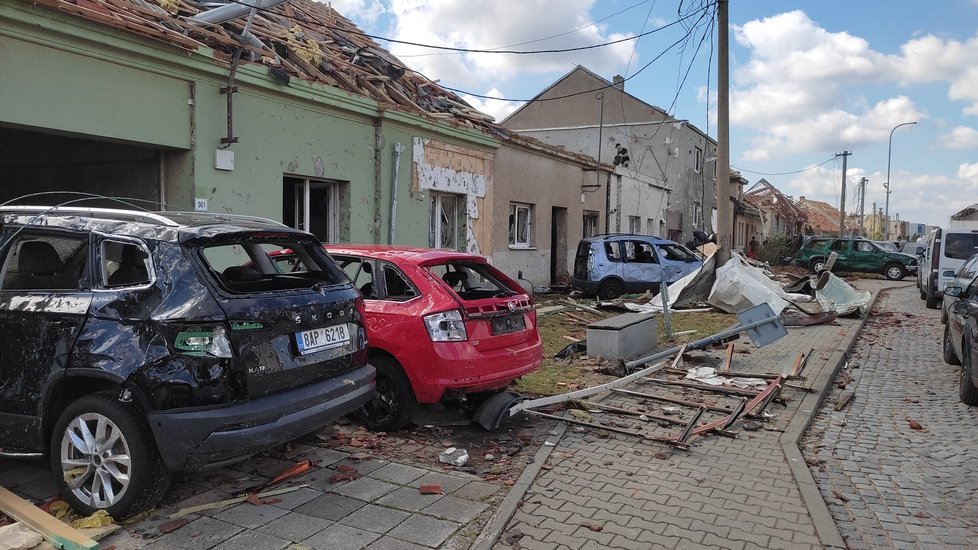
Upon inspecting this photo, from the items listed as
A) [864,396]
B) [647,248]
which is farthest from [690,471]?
[647,248]

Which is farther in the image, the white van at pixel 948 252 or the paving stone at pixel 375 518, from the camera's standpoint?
the white van at pixel 948 252

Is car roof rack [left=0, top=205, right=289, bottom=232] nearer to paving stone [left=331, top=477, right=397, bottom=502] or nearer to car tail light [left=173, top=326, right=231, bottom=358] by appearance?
car tail light [left=173, top=326, right=231, bottom=358]

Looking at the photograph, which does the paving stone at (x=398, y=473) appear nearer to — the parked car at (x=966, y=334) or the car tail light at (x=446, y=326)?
the car tail light at (x=446, y=326)

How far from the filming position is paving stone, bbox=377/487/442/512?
415 cm

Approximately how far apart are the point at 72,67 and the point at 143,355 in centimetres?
494

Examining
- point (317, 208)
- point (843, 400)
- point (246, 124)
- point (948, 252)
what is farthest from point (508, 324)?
point (948, 252)

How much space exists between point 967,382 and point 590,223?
1455 centimetres

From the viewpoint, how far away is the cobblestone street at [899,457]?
13.5ft

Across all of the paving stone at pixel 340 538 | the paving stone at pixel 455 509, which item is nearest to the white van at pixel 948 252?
the paving stone at pixel 455 509

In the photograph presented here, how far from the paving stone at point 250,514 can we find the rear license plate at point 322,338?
0.97m

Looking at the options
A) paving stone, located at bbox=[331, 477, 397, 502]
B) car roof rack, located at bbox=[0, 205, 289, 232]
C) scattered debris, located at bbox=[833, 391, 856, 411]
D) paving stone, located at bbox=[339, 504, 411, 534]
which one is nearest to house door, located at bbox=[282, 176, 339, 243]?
car roof rack, located at bbox=[0, 205, 289, 232]

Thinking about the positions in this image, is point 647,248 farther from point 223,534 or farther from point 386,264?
point 223,534

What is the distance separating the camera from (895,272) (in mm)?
27797

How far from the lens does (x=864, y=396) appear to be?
25.5 ft
